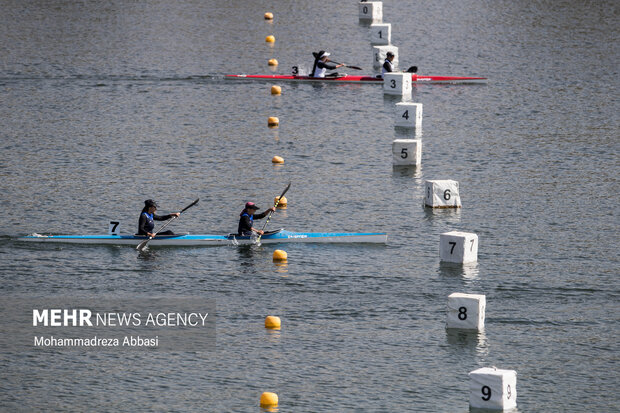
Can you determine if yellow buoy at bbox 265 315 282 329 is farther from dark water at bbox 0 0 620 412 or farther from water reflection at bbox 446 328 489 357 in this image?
water reflection at bbox 446 328 489 357

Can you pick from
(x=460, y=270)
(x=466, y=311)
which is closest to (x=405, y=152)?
(x=460, y=270)

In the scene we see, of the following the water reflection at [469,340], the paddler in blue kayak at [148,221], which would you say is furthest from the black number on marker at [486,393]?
the paddler in blue kayak at [148,221]

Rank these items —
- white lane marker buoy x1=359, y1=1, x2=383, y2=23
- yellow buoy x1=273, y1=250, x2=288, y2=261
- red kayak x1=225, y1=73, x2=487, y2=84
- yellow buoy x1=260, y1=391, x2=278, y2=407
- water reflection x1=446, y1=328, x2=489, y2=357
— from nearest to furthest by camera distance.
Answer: yellow buoy x1=260, y1=391, x2=278, y2=407 → water reflection x1=446, y1=328, x2=489, y2=357 → yellow buoy x1=273, y1=250, x2=288, y2=261 → red kayak x1=225, y1=73, x2=487, y2=84 → white lane marker buoy x1=359, y1=1, x2=383, y2=23

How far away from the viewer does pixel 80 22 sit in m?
87.3

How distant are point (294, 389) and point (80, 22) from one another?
201 ft

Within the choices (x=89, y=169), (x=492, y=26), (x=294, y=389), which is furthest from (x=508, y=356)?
(x=492, y=26)

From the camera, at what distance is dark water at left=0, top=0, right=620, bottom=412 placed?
32531 millimetres

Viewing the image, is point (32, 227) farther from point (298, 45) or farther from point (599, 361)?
point (298, 45)

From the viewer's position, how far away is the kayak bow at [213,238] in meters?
42.8

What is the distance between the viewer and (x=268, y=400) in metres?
30.1

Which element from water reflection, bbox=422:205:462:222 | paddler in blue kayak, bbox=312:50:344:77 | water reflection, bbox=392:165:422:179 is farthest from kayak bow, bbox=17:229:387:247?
paddler in blue kayak, bbox=312:50:344:77

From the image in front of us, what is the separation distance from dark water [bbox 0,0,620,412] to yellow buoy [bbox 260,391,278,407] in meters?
0.37

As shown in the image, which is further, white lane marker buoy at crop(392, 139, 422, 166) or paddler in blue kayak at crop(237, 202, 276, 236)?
white lane marker buoy at crop(392, 139, 422, 166)

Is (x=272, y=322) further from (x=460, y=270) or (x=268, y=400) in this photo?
(x=460, y=270)
